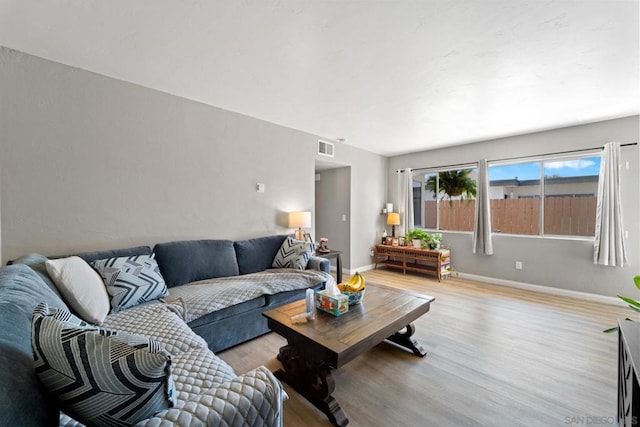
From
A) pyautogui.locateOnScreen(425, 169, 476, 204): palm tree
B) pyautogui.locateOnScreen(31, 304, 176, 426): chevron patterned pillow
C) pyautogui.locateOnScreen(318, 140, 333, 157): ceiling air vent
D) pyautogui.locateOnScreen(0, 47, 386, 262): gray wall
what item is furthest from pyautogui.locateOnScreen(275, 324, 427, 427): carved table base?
pyautogui.locateOnScreen(425, 169, 476, 204): palm tree

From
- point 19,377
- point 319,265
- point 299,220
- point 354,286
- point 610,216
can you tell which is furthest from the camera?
point 299,220

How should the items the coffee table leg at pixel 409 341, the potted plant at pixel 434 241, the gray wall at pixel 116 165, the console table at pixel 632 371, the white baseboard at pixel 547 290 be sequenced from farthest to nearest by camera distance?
the potted plant at pixel 434 241
the white baseboard at pixel 547 290
the coffee table leg at pixel 409 341
the gray wall at pixel 116 165
the console table at pixel 632 371

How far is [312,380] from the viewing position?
171cm

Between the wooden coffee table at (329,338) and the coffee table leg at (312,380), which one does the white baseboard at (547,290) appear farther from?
the coffee table leg at (312,380)

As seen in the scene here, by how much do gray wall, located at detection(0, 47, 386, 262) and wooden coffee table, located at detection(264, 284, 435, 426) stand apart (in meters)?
1.67

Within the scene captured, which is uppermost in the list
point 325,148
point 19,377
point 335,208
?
point 325,148

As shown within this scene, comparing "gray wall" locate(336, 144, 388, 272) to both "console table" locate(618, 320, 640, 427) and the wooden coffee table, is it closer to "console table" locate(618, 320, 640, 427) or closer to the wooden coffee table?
the wooden coffee table

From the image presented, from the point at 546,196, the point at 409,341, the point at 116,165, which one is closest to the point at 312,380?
the point at 409,341

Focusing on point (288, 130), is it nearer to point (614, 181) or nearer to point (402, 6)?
point (402, 6)

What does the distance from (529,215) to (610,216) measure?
2.95ft

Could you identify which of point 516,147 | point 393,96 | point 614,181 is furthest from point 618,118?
point 393,96

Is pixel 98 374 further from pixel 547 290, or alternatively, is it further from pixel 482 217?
pixel 547 290

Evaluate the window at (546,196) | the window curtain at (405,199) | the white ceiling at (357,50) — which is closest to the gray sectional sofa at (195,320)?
the white ceiling at (357,50)

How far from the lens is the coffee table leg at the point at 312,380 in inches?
61.2
